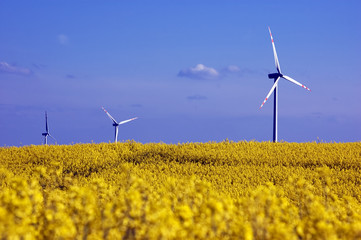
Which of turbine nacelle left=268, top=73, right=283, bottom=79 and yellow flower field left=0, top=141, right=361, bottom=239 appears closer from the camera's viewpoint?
yellow flower field left=0, top=141, right=361, bottom=239

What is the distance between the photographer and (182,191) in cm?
867

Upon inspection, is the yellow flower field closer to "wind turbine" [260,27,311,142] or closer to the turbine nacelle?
"wind turbine" [260,27,311,142]

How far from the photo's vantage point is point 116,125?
41.3 m

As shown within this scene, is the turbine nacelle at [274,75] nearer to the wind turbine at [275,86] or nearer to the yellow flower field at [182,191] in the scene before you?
the wind turbine at [275,86]

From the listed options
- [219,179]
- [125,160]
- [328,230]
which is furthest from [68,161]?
[328,230]

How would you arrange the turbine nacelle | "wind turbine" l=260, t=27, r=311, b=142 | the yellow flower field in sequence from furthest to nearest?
the turbine nacelle < "wind turbine" l=260, t=27, r=311, b=142 < the yellow flower field

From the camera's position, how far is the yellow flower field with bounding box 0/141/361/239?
636 cm

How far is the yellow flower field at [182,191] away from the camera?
6355 millimetres

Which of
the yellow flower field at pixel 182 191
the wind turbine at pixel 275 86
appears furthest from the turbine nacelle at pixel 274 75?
the yellow flower field at pixel 182 191

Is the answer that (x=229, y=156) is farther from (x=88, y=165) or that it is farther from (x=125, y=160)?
(x=88, y=165)

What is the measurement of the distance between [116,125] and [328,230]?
36308 millimetres

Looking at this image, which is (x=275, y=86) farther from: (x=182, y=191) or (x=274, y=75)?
(x=182, y=191)

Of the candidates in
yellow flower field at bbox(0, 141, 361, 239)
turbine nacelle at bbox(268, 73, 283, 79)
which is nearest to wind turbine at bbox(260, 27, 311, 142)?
turbine nacelle at bbox(268, 73, 283, 79)

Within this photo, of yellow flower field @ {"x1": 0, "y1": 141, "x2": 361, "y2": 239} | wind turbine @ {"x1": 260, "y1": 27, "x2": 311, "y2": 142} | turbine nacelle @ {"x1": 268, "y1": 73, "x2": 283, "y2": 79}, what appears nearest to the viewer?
yellow flower field @ {"x1": 0, "y1": 141, "x2": 361, "y2": 239}
